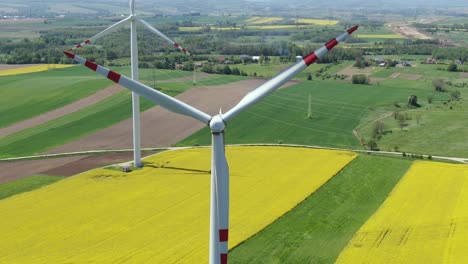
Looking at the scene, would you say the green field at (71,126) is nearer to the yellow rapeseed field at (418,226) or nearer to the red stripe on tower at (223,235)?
the yellow rapeseed field at (418,226)

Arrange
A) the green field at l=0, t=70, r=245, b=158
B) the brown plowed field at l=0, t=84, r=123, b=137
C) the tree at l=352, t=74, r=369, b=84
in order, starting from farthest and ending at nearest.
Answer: the tree at l=352, t=74, r=369, b=84, the brown plowed field at l=0, t=84, r=123, b=137, the green field at l=0, t=70, r=245, b=158

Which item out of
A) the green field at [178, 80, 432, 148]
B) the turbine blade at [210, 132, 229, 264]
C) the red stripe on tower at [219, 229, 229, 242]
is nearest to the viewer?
the red stripe on tower at [219, 229, 229, 242]

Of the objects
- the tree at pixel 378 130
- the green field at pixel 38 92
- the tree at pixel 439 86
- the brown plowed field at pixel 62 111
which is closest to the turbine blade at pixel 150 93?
the tree at pixel 378 130

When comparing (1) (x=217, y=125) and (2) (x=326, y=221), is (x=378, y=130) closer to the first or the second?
(2) (x=326, y=221)

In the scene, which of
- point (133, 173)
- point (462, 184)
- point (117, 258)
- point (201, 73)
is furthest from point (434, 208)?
point (201, 73)

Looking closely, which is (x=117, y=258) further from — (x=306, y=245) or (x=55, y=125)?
(x=55, y=125)

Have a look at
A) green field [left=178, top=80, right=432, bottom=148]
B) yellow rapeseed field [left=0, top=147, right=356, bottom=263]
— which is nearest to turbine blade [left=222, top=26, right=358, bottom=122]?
yellow rapeseed field [left=0, top=147, right=356, bottom=263]

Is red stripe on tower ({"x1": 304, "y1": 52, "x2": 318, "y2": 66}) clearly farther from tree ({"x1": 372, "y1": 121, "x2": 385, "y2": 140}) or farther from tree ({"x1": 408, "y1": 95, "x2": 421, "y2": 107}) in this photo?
tree ({"x1": 408, "y1": 95, "x2": 421, "y2": 107})
